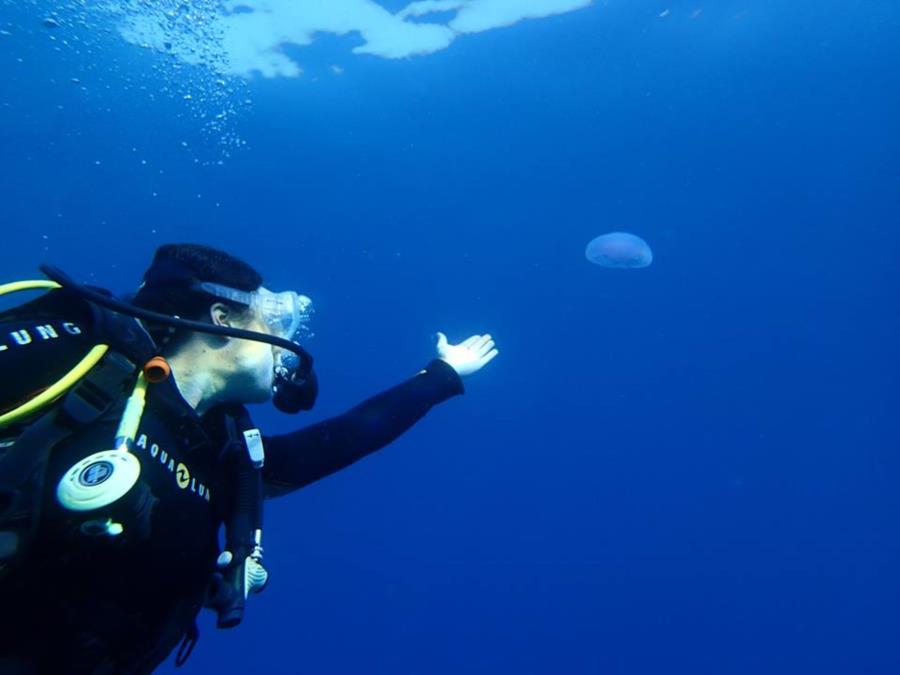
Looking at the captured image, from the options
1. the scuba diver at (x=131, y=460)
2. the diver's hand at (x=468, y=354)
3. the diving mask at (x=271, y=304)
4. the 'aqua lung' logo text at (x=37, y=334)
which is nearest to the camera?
the scuba diver at (x=131, y=460)

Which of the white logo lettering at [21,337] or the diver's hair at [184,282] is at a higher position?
the diver's hair at [184,282]

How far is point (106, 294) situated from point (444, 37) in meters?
20.2

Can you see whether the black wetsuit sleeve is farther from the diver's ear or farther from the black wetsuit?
the diver's ear

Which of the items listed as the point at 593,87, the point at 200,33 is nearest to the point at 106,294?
the point at 200,33

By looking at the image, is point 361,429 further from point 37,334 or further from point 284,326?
point 37,334

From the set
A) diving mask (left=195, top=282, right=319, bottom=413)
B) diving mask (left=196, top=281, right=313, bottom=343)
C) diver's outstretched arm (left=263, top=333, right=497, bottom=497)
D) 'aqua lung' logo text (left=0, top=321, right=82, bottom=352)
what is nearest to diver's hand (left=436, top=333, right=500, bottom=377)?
diver's outstretched arm (left=263, top=333, right=497, bottom=497)

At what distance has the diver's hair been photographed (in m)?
2.14

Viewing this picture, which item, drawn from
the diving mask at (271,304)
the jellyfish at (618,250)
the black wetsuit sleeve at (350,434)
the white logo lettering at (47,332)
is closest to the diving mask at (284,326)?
the diving mask at (271,304)

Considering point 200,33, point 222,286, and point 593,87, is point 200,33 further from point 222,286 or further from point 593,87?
point 222,286

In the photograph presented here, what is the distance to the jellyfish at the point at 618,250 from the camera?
695 inches

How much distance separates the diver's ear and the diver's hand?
58.1 inches

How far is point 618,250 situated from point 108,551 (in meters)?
17.5

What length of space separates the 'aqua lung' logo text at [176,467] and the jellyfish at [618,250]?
16742 mm

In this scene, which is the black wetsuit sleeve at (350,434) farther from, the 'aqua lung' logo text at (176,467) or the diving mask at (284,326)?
the 'aqua lung' logo text at (176,467)
